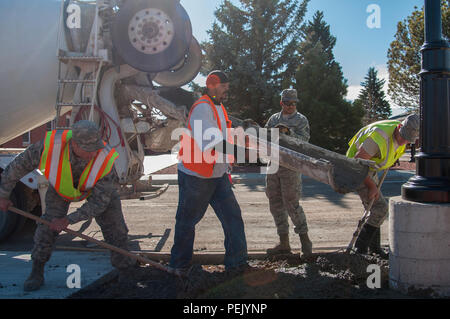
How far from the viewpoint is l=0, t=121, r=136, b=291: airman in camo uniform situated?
3572 millimetres

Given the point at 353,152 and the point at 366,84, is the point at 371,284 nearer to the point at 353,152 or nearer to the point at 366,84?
the point at 353,152

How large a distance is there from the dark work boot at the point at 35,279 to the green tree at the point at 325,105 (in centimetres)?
1382

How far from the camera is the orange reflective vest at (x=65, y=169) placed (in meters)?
3.64

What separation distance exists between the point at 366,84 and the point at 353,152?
4897 cm

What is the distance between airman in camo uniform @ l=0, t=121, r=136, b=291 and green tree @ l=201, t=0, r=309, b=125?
1442 centimetres

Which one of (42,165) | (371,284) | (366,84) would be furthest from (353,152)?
(366,84)

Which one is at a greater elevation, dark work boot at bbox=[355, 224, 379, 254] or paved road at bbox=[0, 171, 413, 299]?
dark work boot at bbox=[355, 224, 379, 254]

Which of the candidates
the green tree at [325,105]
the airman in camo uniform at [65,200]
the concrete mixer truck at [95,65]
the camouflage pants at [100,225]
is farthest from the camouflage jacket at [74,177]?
the green tree at [325,105]

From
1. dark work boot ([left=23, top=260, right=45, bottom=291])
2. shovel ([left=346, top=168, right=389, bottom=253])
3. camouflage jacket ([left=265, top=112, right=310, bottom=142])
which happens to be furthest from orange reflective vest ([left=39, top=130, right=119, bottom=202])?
shovel ([left=346, top=168, right=389, bottom=253])

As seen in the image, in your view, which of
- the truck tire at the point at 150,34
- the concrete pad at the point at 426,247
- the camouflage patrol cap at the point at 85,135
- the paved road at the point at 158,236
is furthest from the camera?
the truck tire at the point at 150,34

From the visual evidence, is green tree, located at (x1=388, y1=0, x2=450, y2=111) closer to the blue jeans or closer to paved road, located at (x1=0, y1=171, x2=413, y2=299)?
paved road, located at (x1=0, y1=171, x2=413, y2=299)

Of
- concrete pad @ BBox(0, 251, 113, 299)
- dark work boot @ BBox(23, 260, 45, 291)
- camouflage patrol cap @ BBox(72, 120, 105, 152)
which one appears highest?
camouflage patrol cap @ BBox(72, 120, 105, 152)

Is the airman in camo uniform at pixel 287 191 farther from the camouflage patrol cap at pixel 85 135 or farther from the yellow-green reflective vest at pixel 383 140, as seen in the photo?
the camouflage patrol cap at pixel 85 135

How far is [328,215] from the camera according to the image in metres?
7.23
